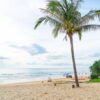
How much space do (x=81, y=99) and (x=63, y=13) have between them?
857 centimetres

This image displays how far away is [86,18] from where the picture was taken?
70.9ft

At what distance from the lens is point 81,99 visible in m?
14.7

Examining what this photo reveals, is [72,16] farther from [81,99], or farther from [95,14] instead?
[81,99]

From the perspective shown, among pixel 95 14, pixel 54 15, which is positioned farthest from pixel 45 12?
pixel 95 14

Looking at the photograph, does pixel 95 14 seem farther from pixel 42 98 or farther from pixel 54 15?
pixel 42 98

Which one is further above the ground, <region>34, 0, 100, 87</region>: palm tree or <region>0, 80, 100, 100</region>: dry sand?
<region>34, 0, 100, 87</region>: palm tree

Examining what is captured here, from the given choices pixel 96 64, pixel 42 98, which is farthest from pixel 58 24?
pixel 96 64

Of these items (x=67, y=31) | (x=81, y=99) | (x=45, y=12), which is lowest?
(x=81, y=99)

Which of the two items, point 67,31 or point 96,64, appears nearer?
point 67,31

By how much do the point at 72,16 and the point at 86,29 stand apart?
139cm

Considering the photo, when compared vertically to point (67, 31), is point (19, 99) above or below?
below

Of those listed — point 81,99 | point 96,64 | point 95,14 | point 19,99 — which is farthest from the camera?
point 96,64

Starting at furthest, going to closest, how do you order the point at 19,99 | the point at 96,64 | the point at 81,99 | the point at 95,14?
the point at 96,64 < the point at 95,14 < the point at 19,99 < the point at 81,99

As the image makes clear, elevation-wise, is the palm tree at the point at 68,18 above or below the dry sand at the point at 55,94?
above
